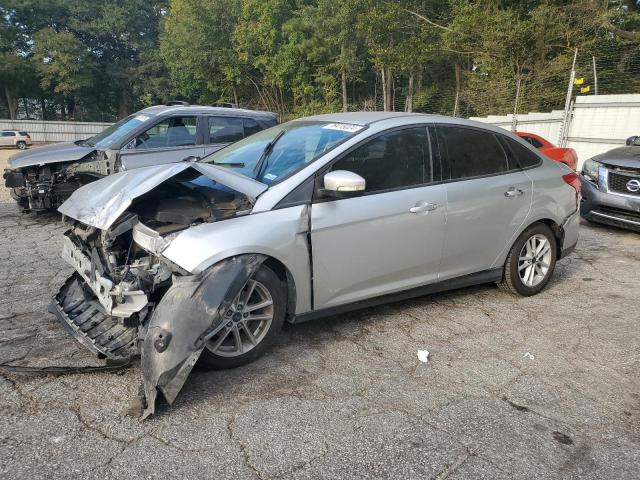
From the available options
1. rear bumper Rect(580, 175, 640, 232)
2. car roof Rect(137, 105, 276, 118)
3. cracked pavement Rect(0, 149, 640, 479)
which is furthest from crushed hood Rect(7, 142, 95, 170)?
rear bumper Rect(580, 175, 640, 232)

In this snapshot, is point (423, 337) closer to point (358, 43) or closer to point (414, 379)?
point (414, 379)

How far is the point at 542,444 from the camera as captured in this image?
102 inches

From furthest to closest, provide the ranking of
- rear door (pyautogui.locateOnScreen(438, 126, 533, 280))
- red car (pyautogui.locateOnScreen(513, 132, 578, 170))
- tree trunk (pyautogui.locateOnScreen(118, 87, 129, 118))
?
tree trunk (pyautogui.locateOnScreen(118, 87, 129, 118)), red car (pyautogui.locateOnScreen(513, 132, 578, 170)), rear door (pyautogui.locateOnScreen(438, 126, 533, 280))

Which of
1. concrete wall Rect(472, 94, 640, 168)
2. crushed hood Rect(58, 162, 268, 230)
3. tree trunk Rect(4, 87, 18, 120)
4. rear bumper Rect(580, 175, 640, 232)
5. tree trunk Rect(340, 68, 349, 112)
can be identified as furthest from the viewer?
tree trunk Rect(4, 87, 18, 120)

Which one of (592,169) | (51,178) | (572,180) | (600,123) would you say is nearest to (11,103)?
(51,178)

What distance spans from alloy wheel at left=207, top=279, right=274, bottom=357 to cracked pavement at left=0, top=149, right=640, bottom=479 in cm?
16

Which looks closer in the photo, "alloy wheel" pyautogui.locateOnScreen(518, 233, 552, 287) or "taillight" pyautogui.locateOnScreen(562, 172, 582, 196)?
"alloy wheel" pyautogui.locateOnScreen(518, 233, 552, 287)

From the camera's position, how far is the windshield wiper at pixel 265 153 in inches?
150

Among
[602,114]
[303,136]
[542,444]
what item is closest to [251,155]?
[303,136]

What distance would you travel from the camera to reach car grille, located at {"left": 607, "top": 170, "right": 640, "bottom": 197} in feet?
23.1

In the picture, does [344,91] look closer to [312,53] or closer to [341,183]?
[312,53]

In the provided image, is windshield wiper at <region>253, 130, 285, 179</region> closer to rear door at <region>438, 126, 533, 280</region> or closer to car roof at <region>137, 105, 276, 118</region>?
rear door at <region>438, 126, 533, 280</region>

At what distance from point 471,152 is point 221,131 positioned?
479 cm

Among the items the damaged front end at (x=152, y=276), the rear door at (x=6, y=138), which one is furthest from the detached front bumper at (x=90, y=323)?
the rear door at (x=6, y=138)
